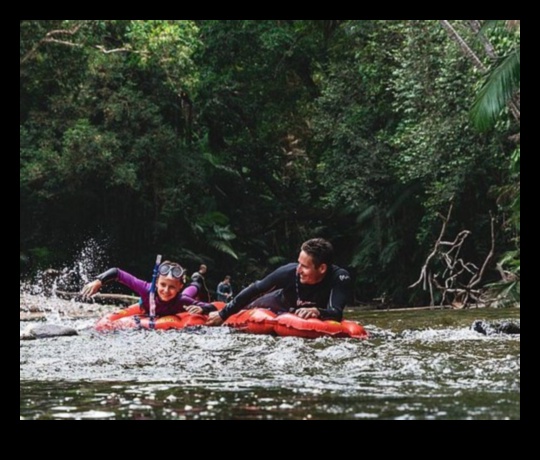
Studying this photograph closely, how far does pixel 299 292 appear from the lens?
515 inches

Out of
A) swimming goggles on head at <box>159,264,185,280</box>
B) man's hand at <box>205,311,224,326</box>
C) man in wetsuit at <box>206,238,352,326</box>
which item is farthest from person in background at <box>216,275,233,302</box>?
man in wetsuit at <box>206,238,352,326</box>

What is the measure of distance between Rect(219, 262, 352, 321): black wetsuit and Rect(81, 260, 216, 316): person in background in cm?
74

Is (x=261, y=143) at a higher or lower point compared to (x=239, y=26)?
lower

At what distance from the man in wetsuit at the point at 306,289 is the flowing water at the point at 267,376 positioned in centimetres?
48

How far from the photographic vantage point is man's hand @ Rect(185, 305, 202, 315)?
544 inches

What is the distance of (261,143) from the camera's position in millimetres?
34719

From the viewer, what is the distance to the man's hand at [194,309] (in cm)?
1383

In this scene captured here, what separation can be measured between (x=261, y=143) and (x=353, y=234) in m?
4.15

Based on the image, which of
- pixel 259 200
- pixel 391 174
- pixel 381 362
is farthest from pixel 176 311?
pixel 259 200

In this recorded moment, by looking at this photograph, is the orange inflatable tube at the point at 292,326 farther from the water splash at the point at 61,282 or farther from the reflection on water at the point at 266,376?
the water splash at the point at 61,282

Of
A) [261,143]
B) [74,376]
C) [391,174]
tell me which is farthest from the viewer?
[261,143]

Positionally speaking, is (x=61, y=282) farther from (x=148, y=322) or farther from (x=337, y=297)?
(x=337, y=297)
